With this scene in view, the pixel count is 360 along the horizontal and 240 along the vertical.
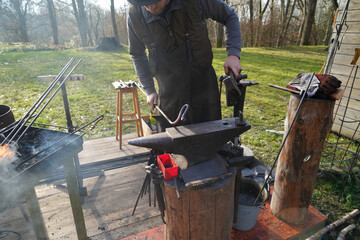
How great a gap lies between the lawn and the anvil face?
1973mm

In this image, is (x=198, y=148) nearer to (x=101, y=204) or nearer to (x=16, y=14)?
(x=101, y=204)

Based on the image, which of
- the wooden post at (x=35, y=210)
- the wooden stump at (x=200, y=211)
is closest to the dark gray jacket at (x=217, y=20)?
the wooden stump at (x=200, y=211)

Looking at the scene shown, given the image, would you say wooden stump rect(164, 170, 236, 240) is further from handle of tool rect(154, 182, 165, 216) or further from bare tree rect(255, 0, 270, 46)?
bare tree rect(255, 0, 270, 46)

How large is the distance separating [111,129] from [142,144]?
363cm

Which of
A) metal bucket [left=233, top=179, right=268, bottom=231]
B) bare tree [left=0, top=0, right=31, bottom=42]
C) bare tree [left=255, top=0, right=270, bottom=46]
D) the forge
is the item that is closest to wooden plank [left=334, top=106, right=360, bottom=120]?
metal bucket [left=233, top=179, right=268, bottom=231]

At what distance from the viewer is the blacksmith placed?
188 centimetres

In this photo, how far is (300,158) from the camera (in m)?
2.15

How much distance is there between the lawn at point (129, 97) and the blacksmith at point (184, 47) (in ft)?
6.65

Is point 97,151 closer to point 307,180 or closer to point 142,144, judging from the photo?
point 142,144

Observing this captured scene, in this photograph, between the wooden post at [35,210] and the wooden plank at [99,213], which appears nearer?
the wooden post at [35,210]

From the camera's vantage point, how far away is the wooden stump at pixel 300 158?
2010 millimetres

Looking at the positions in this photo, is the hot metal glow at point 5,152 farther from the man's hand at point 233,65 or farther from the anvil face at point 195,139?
the man's hand at point 233,65

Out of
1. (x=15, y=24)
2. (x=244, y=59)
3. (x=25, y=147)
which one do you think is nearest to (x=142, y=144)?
(x=25, y=147)

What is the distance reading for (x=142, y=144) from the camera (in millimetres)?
1531
